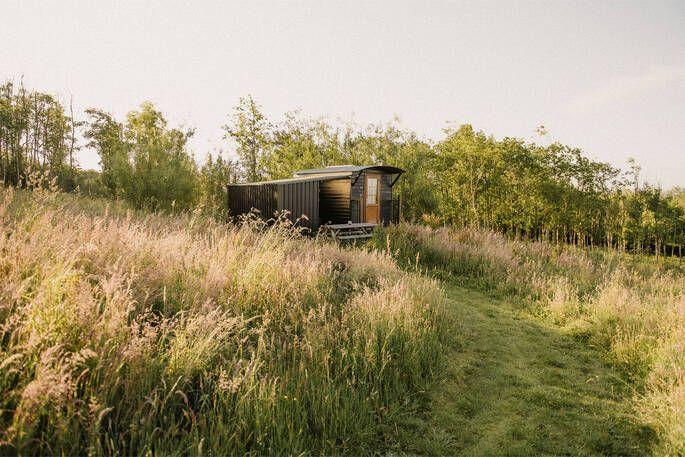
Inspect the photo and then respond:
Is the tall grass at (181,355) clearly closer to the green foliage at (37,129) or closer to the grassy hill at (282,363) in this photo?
the grassy hill at (282,363)

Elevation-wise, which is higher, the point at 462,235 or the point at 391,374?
the point at 462,235

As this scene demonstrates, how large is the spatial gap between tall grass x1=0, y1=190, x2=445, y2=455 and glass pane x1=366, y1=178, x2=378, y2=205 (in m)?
14.2

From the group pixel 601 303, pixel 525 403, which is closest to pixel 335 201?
pixel 601 303

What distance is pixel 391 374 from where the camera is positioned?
4215 mm

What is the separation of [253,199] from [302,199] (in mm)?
3047

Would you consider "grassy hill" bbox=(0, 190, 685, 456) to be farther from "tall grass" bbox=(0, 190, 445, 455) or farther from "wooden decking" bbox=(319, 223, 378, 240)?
"wooden decking" bbox=(319, 223, 378, 240)

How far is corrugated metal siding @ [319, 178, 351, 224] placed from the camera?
1845cm

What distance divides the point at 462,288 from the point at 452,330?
4.05m

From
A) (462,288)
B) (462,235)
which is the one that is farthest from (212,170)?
(462,288)

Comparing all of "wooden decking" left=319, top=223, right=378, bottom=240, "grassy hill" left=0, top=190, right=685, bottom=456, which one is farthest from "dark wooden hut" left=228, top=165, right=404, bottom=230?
"grassy hill" left=0, top=190, right=685, bottom=456

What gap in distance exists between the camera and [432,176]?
26047mm

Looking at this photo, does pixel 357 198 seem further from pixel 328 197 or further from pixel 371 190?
pixel 328 197

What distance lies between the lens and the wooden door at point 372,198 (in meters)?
19.5

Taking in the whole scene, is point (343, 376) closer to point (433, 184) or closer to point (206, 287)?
point (206, 287)
